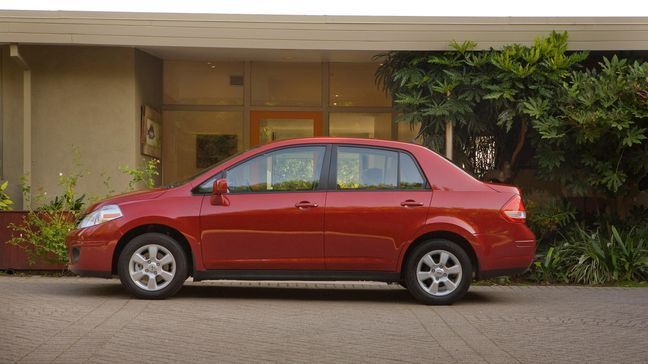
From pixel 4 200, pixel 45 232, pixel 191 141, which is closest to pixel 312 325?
pixel 45 232

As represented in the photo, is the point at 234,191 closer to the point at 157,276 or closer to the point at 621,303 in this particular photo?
the point at 157,276

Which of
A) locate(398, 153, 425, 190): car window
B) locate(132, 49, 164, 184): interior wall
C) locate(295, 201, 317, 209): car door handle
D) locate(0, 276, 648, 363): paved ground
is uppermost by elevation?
locate(132, 49, 164, 184): interior wall

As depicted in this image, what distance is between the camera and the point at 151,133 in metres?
15.2

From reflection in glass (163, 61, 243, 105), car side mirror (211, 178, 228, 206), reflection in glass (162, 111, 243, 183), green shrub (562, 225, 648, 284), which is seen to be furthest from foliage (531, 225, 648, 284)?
reflection in glass (163, 61, 243, 105)

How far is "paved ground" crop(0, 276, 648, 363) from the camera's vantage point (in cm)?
677

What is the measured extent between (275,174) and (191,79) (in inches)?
284

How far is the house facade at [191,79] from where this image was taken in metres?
13.1

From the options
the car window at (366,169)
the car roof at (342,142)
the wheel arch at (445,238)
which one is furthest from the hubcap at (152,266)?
the wheel arch at (445,238)

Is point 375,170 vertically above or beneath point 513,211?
above

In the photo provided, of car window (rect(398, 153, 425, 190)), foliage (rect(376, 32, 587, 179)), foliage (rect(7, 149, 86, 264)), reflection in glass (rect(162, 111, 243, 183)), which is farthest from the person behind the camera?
reflection in glass (rect(162, 111, 243, 183))

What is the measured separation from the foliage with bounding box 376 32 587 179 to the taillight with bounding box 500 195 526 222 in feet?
10.9

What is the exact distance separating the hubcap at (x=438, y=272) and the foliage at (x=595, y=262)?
2.98 m

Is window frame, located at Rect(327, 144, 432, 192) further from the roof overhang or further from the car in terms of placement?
the roof overhang

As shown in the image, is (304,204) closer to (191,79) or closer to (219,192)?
(219,192)
